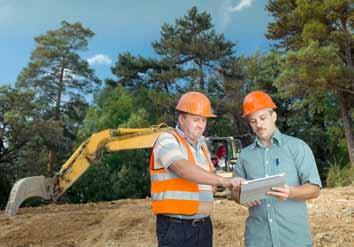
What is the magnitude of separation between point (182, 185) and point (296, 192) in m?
0.54

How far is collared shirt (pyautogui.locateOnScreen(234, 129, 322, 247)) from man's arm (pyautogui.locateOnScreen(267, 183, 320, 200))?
0.03 metres

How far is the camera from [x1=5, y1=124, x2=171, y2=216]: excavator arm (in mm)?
8602

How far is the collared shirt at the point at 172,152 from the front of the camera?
81.6 inches

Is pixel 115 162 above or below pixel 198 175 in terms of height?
above

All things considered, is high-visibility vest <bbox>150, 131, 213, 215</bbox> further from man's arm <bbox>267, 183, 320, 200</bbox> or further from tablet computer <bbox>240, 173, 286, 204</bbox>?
man's arm <bbox>267, 183, 320, 200</bbox>

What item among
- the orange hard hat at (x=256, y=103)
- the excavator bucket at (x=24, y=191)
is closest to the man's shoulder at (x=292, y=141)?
the orange hard hat at (x=256, y=103)

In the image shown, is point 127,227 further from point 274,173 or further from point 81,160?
point 274,173

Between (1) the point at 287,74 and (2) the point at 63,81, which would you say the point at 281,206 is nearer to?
(1) the point at 287,74

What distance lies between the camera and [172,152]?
2.08 m

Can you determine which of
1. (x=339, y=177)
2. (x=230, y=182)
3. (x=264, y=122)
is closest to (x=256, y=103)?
(x=264, y=122)

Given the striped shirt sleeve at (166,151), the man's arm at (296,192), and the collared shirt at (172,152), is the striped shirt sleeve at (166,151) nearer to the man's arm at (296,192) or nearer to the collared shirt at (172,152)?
the collared shirt at (172,152)

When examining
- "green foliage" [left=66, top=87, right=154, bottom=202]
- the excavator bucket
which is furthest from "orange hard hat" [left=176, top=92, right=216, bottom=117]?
"green foliage" [left=66, top=87, right=154, bottom=202]

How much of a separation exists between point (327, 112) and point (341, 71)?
525cm

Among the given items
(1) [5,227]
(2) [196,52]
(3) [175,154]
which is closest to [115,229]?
(1) [5,227]
